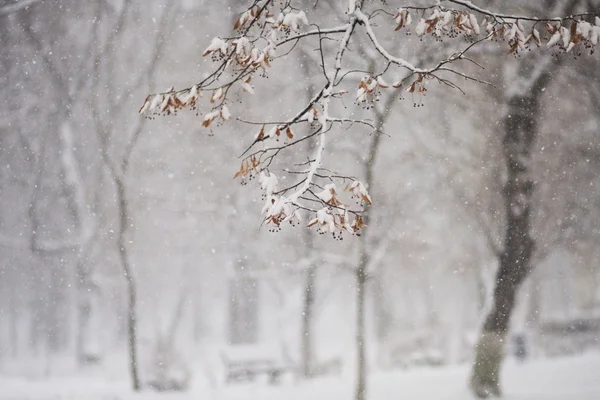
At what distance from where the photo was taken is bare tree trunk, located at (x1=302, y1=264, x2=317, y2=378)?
7.89 meters

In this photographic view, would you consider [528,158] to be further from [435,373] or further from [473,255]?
[435,373]

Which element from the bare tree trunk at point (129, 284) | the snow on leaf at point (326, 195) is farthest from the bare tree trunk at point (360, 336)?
the snow on leaf at point (326, 195)

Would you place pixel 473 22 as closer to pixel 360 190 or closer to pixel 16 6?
pixel 360 190

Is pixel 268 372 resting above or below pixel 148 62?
below

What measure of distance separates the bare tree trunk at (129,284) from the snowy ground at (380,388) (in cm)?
31

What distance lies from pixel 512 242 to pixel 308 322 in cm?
376

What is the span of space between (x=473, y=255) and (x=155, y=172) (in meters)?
6.03

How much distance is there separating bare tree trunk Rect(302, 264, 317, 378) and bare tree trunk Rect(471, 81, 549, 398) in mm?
2820

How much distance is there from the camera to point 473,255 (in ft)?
27.0

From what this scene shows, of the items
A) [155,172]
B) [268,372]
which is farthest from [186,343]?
[155,172]

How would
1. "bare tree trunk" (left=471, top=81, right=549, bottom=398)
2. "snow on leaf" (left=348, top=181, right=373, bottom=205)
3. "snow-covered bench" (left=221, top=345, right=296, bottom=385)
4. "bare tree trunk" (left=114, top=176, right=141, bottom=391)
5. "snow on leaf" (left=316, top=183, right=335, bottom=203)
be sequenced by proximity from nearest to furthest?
"snow on leaf" (left=316, top=183, right=335, bottom=203) → "snow on leaf" (left=348, top=181, right=373, bottom=205) → "bare tree trunk" (left=471, top=81, right=549, bottom=398) → "bare tree trunk" (left=114, top=176, right=141, bottom=391) → "snow-covered bench" (left=221, top=345, right=296, bottom=385)

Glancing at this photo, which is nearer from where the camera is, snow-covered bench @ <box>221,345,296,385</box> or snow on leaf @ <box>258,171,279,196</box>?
snow on leaf @ <box>258,171,279,196</box>

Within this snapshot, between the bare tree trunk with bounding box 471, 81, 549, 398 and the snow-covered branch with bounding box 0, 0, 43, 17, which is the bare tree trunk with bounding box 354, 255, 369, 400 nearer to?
the bare tree trunk with bounding box 471, 81, 549, 398

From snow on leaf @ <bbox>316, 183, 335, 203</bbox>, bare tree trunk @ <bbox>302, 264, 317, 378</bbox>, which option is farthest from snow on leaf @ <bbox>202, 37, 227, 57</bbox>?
bare tree trunk @ <bbox>302, 264, 317, 378</bbox>
